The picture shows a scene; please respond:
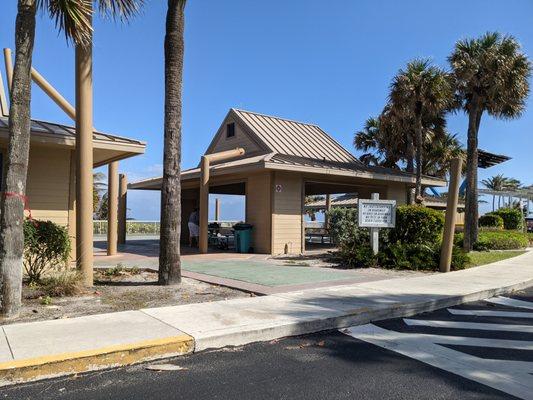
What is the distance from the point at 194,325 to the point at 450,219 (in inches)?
346

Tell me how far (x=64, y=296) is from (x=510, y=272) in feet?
36.2

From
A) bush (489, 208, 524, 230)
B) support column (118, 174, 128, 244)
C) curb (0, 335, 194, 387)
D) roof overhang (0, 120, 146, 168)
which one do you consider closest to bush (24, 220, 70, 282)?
roof overhang (0, 120, 146, 168)

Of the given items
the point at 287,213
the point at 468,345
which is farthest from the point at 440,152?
the point at 468,345

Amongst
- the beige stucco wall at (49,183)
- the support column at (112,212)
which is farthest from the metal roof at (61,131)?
the support column at (112,212)

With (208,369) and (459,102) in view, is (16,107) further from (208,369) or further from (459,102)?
(459,102)

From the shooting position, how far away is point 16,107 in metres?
6.55

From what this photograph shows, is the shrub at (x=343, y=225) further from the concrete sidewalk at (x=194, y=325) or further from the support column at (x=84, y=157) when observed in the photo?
the support column at (x=84, y=157)

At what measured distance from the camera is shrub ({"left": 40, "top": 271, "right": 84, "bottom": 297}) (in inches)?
319

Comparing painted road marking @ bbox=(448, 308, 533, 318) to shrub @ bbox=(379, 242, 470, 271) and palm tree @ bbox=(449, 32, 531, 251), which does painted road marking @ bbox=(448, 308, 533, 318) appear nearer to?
shrub @ bbox=(379, 242, 470, 271)

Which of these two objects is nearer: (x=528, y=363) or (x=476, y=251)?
(x=528, y=363)

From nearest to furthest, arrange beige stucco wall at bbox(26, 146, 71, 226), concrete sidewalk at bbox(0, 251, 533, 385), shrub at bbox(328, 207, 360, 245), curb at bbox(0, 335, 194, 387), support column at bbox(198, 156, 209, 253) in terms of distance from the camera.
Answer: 1. curb at bbox(0, 335, 194, 387)
2. concrete sidewalk at bbox(0, 251, 533, 385)
3. beige stucco wall at bbox(26, 146, 71, 226)
4. shrub at bbox(328, 207, 360, 245)
5. support column at bbox(198, 156, 209, 253)

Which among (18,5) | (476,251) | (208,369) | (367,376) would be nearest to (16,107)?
(18,5)

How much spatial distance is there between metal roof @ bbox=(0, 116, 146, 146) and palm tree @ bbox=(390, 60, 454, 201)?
45.3 ft

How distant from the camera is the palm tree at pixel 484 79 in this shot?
19.5 m
